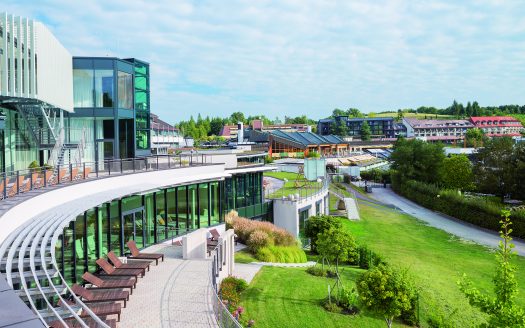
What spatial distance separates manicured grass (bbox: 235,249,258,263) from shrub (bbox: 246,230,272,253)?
14.4 inches

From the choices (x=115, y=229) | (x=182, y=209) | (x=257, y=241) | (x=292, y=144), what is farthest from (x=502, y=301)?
(x=292, y=144)

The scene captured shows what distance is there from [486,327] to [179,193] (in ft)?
50.9

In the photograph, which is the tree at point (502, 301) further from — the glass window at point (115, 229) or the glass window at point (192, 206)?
the glass window at point (192, 206)

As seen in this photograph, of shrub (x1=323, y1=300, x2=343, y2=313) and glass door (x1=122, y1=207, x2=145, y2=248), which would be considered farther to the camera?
glass door (x1=122, y1=207, x2=145, y2=248)

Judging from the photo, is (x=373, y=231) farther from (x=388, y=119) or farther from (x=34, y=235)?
(x=388, y=119)

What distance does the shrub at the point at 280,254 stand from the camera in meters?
22.2

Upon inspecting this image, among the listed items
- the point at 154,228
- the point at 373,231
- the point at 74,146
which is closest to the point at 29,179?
the point at 154,228

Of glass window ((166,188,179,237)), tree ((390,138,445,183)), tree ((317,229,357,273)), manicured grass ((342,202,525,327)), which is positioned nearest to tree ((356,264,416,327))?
manicured grass ((342,202,525,327))

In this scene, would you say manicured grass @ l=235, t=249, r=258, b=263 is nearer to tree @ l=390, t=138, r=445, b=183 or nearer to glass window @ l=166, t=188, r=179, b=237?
glass window @ l=166, t=188, r=179, b=237

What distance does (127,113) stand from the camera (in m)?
29.5


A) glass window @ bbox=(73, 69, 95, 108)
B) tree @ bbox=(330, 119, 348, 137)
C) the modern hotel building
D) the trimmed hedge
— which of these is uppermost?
tree @ bbox=(330, 119, 348, 137)

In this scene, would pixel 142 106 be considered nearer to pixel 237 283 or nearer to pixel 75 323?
pixel 237 283

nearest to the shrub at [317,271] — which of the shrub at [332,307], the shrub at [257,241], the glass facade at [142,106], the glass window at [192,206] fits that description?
the shrub at [257,241]

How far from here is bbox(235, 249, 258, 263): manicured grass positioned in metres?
21.4
